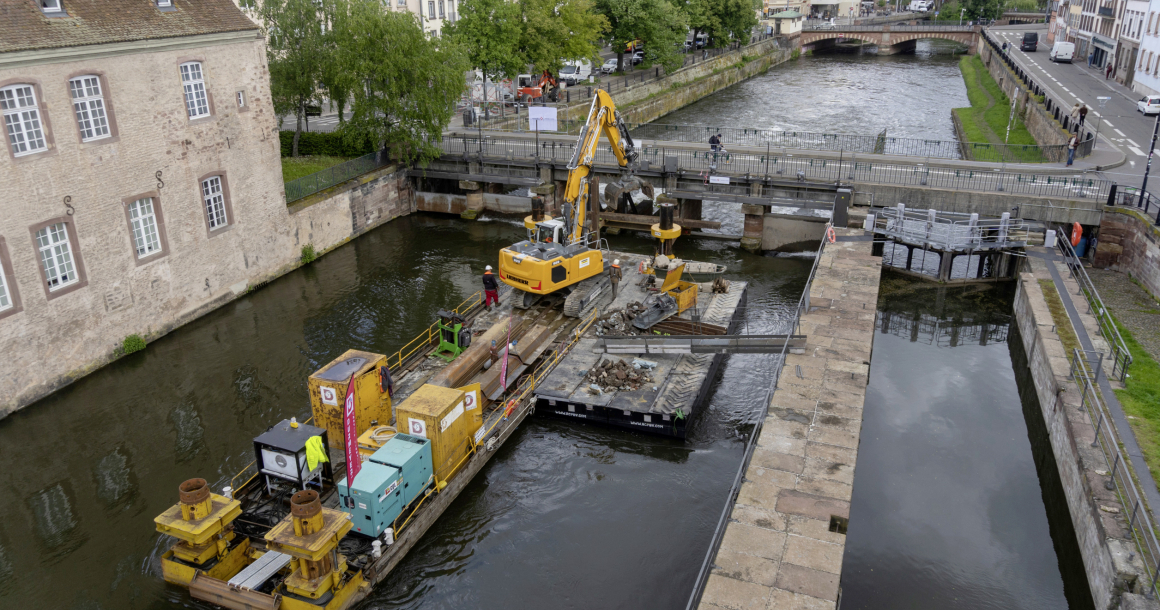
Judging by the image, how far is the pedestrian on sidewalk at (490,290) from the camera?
28.0 metres

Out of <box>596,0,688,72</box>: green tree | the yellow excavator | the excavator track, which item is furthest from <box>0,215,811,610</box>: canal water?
<box>596,0,688,72</box>: green tree

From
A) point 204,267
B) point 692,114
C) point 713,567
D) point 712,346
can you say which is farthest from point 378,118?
point 692,114

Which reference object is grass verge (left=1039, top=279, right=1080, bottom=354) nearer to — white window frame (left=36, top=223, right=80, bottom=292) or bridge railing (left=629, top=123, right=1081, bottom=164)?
bridge railing (left=629, top=123, right=1081, bottom=164)

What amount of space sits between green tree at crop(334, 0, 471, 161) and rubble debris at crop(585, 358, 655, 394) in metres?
19.9

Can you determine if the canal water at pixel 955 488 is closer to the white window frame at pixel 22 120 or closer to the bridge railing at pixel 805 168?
the bridge railing at pixel 805 168

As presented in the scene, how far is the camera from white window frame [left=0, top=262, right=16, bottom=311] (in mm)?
23281

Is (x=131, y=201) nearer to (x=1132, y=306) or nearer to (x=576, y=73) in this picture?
(x=1132, y=306)

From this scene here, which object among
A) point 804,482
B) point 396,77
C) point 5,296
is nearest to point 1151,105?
point 396,77

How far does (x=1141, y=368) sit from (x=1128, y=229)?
12.0 meters

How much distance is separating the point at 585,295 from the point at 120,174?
15480mm

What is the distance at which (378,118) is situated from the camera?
40250mm

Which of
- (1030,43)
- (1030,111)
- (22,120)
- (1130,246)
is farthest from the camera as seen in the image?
(1030,43)

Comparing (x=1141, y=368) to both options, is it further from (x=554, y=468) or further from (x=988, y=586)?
(x=554, y=468)

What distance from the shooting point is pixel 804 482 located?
1777 centimetres
